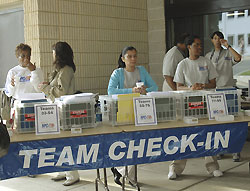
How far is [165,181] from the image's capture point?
4.77 m

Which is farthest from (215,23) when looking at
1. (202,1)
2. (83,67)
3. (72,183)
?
(72,183)

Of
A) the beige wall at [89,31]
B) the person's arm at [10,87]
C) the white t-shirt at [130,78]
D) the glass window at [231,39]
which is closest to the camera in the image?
the white t-shirt at [130,78]

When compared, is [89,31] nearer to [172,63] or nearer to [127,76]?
[172,63]

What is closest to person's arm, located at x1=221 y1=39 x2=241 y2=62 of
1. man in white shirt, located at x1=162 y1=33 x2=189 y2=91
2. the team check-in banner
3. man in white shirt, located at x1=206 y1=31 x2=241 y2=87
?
man in white shirt, located at x1=206 y1=31 x2=241 y2=87

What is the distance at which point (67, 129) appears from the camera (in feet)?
11.6

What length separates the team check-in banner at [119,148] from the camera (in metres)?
3.16

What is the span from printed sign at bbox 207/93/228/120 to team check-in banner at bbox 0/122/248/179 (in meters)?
0.19

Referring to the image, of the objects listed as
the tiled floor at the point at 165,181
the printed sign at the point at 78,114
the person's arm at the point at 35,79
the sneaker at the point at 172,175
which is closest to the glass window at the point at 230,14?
the tiled floor at the point at 165,181

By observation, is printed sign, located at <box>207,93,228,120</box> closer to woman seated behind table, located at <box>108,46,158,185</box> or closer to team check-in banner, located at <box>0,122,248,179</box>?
team check-in banner, located at <box>0,122,248,179</box>

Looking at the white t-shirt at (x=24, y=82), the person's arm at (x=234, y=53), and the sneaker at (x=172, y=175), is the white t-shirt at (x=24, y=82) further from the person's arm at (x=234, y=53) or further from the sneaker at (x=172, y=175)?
the person's arm at (x=234, y=53)

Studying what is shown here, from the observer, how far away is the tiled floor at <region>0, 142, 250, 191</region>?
4.54 m

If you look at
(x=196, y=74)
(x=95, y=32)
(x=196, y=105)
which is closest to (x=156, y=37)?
(x=95, y=32)

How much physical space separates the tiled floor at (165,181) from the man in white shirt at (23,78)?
1077 millimetres

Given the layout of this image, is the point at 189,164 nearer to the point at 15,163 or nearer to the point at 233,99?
the point at 233,99
